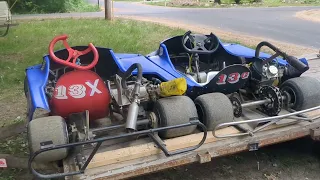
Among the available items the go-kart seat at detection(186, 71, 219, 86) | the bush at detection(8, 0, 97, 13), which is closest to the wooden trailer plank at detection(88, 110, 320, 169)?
the go-kart seat at detection(186, 71, 219, 86)

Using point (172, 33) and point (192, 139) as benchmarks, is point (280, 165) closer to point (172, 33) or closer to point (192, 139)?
point (192, 139)

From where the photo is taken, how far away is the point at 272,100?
4320mm

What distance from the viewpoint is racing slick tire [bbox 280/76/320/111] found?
436 centimetres

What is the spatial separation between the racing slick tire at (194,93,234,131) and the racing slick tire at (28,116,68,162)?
1.34 m

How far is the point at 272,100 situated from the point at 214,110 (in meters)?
0.79

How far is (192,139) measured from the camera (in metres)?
3.74

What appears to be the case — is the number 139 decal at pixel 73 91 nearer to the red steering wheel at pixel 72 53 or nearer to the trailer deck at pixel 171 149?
the red steering wheel at pixel 72 53

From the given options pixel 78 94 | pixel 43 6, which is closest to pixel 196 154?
pixel 78 94

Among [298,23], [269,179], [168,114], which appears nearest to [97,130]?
[168,114]

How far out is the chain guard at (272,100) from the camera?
4270mm

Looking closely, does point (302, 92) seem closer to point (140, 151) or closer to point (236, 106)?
point (236, 106)

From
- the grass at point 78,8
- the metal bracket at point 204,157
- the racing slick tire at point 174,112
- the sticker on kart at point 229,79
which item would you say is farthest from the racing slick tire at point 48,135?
the grass at point 78,8

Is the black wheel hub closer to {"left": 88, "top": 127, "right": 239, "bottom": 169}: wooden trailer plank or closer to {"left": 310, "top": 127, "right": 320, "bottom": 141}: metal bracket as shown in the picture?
{"left": 88, "top": 127, "right": 239, "bottom": 169}: wooden trailer plank

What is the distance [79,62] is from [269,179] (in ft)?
7.52
